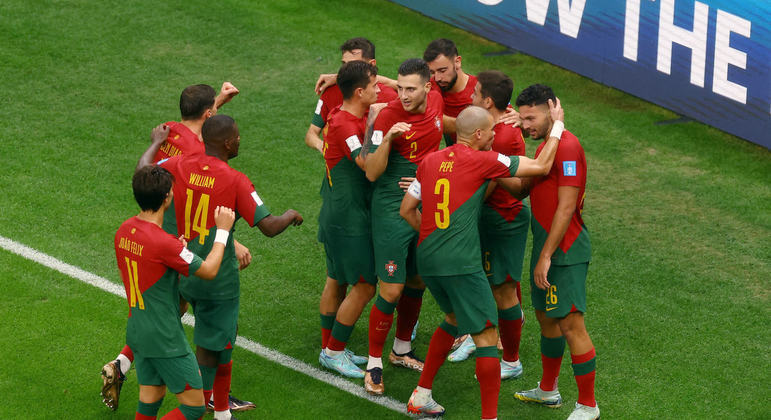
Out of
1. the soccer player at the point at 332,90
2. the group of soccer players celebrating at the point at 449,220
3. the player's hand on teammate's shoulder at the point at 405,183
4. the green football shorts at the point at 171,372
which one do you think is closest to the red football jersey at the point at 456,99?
the group of soccer players celebrating at the point at 449,220

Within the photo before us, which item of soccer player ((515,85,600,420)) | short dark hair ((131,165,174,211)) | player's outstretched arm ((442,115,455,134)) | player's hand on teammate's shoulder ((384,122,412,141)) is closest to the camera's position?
short dark hair ((131,165,174,211))

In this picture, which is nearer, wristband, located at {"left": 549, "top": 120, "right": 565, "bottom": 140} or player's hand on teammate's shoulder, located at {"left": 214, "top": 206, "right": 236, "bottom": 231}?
player's hand on teammate's shoulder, located at {"left": 214, "top": 206, "right": 236, "bottom": 231}

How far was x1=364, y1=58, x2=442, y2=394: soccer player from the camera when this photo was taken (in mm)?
7145

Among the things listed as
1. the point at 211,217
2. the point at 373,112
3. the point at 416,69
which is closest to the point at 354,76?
the point at 373,112

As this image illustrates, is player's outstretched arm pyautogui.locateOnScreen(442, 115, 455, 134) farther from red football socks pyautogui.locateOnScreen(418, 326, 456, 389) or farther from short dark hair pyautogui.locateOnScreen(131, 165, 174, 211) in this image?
short dark hair pyautogui.locateOnScreen(131, 165, 174, 211)

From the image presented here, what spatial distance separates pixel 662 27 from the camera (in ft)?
40.1

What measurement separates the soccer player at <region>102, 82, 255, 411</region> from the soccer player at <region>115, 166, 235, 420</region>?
0.92 metres

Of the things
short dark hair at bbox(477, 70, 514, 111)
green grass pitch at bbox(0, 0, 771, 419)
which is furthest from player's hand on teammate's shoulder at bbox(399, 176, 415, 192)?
green grass pitch at bbox(0, 0, 771, 419)

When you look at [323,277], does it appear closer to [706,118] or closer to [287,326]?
[287,326]

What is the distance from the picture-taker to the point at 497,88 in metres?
7.26

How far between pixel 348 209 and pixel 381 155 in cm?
66

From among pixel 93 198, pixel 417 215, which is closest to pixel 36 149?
pixel 93 198

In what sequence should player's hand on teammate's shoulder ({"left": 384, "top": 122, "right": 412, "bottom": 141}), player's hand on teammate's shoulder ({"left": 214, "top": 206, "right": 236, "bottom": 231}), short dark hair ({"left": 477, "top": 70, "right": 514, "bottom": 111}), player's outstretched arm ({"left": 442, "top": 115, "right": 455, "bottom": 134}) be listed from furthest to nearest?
player's outstretched arm ({"left": 442, "top": 115, "right": 455, "bottom": 134}) < short dark hair ({"left": 477, "top": 70, "right": 514, "bottom": 111}) < player's hand on teammate's shoulder ({"left": 384, "top": 122, "right": 412, "bottom": 141}) < player's hand on teammate's shoulder ({"left": 214, "top": 206, "right": 236, "bottom": 231})

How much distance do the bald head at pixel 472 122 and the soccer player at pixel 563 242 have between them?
336mm
